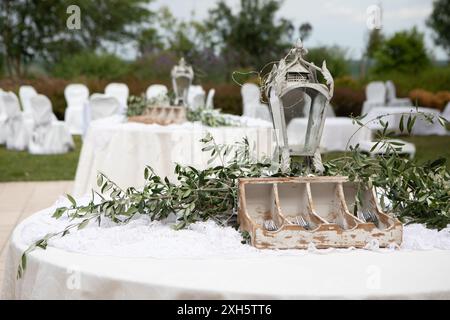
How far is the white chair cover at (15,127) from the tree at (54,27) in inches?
621

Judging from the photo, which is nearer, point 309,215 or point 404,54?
point 309,215

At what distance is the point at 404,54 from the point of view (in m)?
24.1

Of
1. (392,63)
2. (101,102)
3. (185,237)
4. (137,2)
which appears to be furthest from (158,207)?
(137,2)

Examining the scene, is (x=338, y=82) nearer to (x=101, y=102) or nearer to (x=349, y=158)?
(x=101, y=102)

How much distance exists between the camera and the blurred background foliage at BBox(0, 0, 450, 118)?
19031 millimetres

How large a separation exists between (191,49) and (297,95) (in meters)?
24.4

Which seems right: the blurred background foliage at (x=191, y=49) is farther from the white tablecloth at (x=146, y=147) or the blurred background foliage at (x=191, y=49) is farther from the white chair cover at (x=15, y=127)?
the white tablecloth at (x=146, y=147)

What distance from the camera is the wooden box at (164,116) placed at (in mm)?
5910

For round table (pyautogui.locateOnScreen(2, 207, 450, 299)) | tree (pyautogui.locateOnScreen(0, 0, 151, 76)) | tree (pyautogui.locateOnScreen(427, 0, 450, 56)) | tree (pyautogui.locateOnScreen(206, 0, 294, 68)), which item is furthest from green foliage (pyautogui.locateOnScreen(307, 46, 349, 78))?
round table (pyautogui.locateOnScreen(2, 207, 450, 299))

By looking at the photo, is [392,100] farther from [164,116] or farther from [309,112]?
[309,112]

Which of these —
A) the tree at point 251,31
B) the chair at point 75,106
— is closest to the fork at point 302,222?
the chair at point 75,106

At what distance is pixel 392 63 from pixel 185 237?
23.4 m

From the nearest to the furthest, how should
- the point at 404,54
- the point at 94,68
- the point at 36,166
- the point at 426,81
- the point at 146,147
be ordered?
the point at 146,147 → the point at 36,166 → the point at 426,81 → the point at 94,68 → the point at 404,54

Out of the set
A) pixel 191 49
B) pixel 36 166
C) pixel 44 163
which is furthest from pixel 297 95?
pixel 191 49
